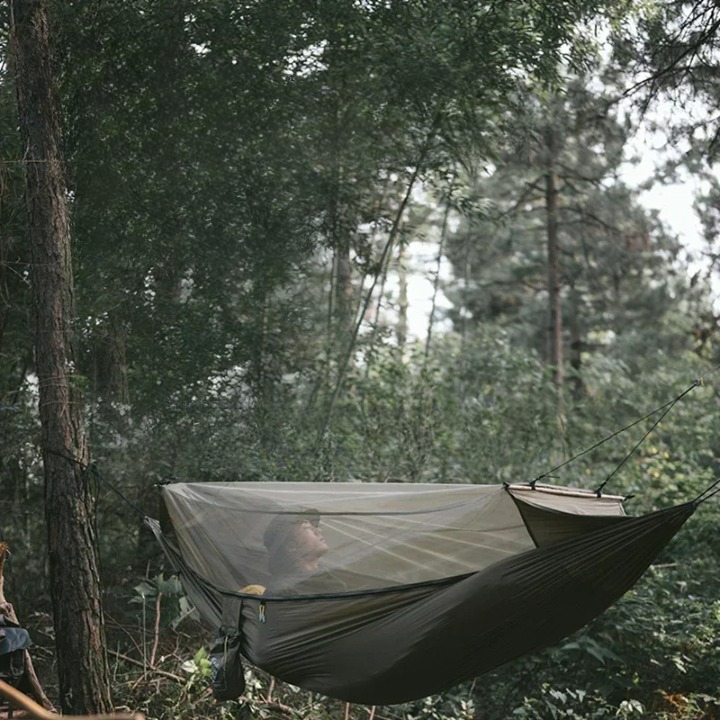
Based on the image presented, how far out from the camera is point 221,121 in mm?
4820

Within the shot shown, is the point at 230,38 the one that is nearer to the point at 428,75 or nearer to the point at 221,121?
the point at 221,121

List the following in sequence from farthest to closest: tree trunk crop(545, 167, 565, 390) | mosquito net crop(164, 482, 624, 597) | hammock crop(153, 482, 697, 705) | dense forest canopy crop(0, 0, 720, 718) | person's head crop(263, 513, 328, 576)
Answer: tree trunk crop(545, 167, 565, 390) → dense forest canopy crop(0, 0, 720, 718) → person's head crop(263, 513, 328, 576) → mosquito net crop(164, 482, 624, 597) → hammock crop(153, 482, 697, 705)

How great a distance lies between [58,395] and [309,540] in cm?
99

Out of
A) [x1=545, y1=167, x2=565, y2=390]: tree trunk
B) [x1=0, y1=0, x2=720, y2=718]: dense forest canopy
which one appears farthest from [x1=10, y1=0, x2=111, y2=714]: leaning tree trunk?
[x1=545, y1=167, x2=565, y2=390]: tree trunk

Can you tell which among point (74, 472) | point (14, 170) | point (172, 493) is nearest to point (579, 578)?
point (172, 493)

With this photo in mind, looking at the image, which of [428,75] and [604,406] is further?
[604,406]

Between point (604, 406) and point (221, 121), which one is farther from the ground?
point (221, 121)

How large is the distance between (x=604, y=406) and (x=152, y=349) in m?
4.94

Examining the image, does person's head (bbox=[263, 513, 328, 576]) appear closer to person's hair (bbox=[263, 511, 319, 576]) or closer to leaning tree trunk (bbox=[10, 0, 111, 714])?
person's hair (bbox=[263, 511, 319, 576])

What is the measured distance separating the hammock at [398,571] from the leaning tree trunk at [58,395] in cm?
32

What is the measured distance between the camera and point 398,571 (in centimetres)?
304

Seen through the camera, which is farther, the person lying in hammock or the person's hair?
the person's hair

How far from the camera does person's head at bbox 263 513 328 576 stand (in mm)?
3053

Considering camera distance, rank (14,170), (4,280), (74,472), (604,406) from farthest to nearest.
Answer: (604,406), (4,280), (14,170), (74,472)
